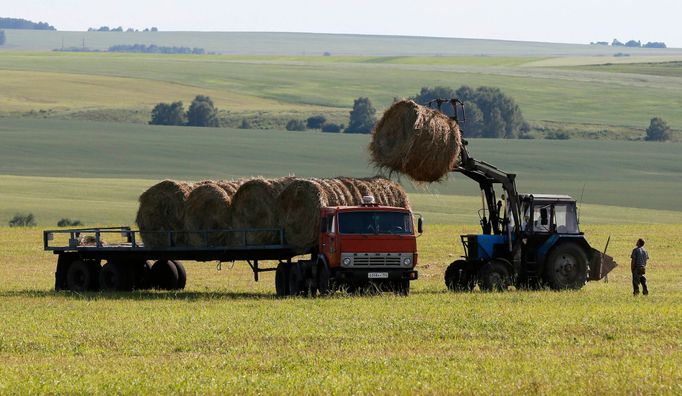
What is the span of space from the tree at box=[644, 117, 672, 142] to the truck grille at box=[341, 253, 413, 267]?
328 feet

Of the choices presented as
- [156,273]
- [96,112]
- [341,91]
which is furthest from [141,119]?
[156,273]

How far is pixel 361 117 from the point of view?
5162 inches

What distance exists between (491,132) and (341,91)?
107 feet

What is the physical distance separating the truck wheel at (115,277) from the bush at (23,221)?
34322 millimetres

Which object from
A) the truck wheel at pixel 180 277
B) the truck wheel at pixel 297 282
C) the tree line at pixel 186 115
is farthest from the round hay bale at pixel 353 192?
the tree line at pixel 186 115

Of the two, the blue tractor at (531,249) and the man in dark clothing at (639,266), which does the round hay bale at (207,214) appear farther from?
the man in dark clothing at (639,266)

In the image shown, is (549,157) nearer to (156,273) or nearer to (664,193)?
(664,193)

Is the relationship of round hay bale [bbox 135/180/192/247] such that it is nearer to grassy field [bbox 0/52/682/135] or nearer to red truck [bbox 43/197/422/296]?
red truck [bbox 43/197/422/296]

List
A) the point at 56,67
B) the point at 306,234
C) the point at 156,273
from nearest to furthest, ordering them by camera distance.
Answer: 1. the point at 306,234
2. the point at 156,273
3. the point at 56,67

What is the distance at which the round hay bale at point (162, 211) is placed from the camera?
31.4 metres

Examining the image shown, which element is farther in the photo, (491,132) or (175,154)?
(491,132)

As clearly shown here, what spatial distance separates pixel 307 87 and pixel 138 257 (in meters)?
133

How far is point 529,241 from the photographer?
30.7 metres

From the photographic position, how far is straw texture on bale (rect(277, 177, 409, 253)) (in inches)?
1143
